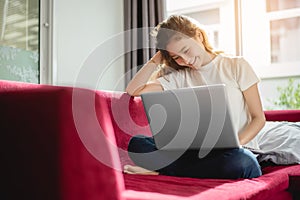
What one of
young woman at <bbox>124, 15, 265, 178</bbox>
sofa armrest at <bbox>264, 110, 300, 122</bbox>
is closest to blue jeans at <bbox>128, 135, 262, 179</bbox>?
young woman at <bbox>124, 15, 265, 178</bbox>

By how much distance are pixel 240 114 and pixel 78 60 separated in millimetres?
2072

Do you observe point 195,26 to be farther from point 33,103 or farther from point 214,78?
point 33,103

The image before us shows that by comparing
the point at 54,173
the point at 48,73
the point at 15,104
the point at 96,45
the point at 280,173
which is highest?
the point at 96,45

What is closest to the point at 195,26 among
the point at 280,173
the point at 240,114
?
the point at 240,114

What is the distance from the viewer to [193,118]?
1.21 m

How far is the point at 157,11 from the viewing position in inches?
136

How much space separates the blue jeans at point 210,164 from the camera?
4.04 feet

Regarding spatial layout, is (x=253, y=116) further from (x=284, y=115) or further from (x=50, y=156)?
(x=50, y=156)

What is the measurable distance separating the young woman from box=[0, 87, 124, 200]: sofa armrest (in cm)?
67

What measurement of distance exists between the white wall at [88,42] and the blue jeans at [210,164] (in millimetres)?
1769

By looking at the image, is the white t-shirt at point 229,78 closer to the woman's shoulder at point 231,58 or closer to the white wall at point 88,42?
the woman's shoulder at point 231,58

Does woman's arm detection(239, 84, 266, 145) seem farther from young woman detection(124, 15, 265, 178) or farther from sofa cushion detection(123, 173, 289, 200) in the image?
sofa cushion detection(123, 173, 289, 200)

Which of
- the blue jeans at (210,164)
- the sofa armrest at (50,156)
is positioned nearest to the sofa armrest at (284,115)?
the blue jeans at (210,164)

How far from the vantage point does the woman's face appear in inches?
63.5
